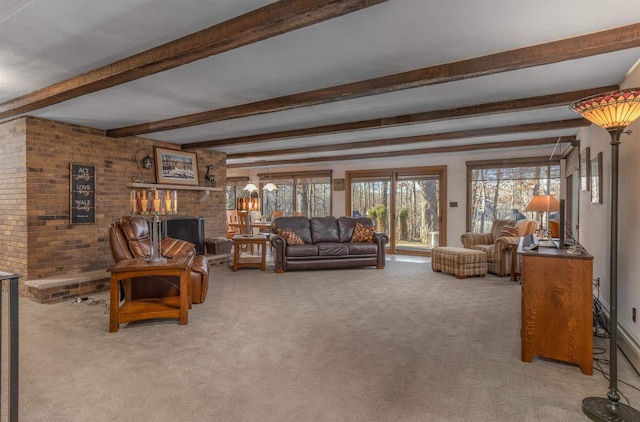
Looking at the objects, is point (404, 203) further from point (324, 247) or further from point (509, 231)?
point (324, 247)

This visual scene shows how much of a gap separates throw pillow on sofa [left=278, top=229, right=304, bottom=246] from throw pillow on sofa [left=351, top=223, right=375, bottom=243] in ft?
3.34

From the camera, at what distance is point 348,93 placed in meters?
3.49

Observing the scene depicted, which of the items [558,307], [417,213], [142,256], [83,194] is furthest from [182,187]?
[558,307]

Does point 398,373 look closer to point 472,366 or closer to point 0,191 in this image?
point 472,366

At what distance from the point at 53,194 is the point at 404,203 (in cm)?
668

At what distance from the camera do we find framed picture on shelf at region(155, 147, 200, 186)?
21.1ft

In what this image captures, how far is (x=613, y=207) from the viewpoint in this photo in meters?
2.24

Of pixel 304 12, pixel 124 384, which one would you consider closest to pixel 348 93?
pixel 304 12

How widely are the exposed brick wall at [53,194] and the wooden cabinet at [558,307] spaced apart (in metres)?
5.47

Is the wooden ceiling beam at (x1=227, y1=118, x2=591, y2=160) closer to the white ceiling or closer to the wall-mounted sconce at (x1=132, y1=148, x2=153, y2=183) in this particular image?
the white ceiling

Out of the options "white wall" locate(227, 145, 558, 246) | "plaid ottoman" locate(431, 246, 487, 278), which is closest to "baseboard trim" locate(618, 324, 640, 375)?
"plaid ottoman" locate(431, 246, 487, 278)

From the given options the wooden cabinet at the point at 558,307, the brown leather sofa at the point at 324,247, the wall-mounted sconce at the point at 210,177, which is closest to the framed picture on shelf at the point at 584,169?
the wooden cabinet at the point at 558,307

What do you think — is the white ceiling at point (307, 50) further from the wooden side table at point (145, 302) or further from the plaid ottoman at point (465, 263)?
the plaid ottoman at point (465, 263)

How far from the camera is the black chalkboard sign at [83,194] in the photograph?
516 cm
